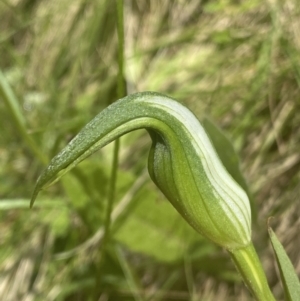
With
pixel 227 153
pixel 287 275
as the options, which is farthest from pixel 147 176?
pixel 287 275

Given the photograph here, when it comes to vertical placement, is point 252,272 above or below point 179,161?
below

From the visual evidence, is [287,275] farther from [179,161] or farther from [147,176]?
[147,176]

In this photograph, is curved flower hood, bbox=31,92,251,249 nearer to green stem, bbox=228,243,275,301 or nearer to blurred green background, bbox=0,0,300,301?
green stem, bbox=228,243,275,301

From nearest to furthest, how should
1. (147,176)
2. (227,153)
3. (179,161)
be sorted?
(179,161) → (227,153) → (147,176)

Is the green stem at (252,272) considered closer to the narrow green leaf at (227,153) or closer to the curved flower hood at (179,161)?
the curved flower hood at (179,161)

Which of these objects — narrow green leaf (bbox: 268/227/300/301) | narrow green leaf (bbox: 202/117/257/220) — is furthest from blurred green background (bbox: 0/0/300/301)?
narrow green leaf (bbox: 268/227/300/301)

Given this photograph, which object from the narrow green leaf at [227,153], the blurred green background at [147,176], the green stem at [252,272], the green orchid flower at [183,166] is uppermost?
the green orchid flower at [183,166]

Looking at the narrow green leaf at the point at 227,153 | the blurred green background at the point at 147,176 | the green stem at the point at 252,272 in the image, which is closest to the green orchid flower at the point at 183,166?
the green stem at the point at 252,272
